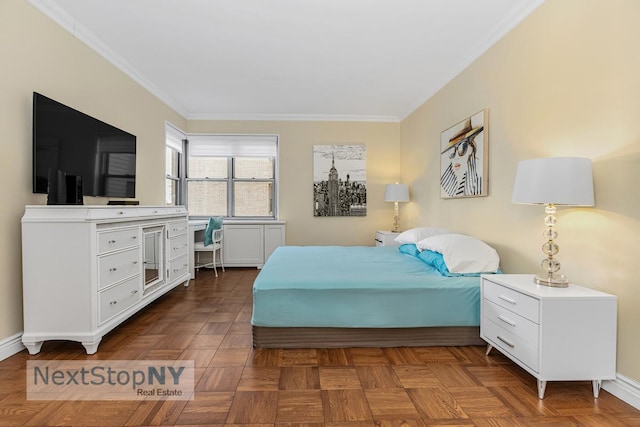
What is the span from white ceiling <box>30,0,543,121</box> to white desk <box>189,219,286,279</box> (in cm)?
199

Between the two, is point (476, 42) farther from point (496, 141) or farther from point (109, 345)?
point (109, 345)

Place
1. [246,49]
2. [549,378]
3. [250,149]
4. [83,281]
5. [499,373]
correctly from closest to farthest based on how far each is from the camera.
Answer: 1. [549,378]
2. [499,373]
3. [83,281]
4. [246,49]
5. [250,149]

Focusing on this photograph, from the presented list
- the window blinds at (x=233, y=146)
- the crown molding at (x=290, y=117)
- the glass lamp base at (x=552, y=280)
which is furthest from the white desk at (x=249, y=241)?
the glass lamp base at (x=552, y=280)

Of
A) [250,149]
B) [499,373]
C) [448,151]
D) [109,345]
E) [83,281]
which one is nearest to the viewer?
[499,373]

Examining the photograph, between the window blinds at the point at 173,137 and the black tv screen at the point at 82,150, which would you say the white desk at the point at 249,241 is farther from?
the black tv screen at the point at 82,150

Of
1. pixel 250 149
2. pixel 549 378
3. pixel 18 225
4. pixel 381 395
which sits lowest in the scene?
pixel 381 395

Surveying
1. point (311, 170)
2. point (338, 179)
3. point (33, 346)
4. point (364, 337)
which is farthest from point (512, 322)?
point (311, 170)

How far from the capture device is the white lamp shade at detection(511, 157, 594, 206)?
1850 millimetres

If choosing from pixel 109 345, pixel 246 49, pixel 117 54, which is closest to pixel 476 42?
pixel 246 49

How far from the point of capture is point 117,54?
3391 mm

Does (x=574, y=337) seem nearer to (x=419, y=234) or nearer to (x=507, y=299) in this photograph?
(x=507, y=299)

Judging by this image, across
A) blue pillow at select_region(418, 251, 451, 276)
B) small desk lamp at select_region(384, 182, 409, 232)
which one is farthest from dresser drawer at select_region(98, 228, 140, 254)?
small desk lamp at select_region(384, 182, 409, 232)

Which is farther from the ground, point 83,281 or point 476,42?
point 476,42

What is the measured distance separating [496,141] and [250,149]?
13.0ft
